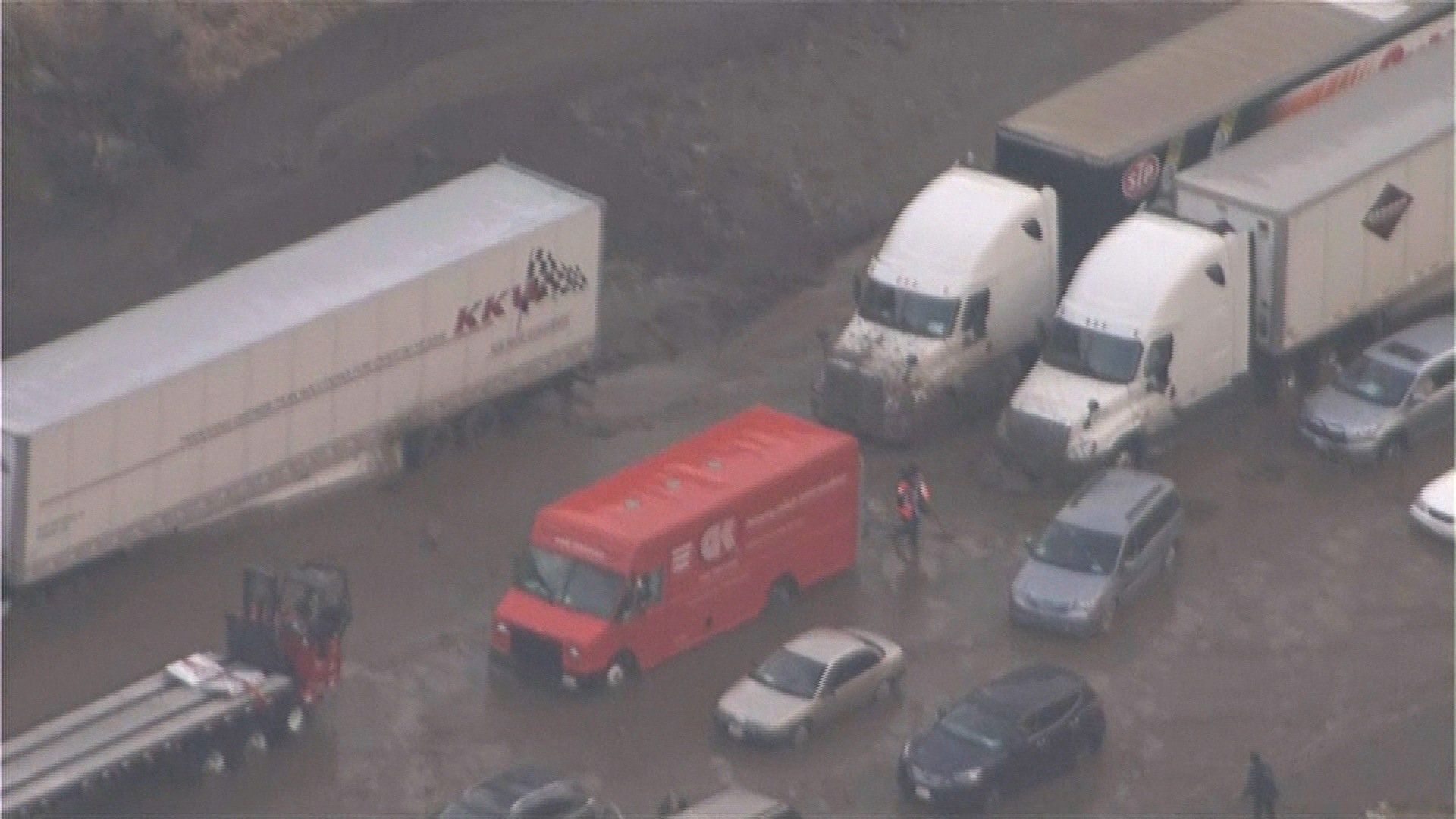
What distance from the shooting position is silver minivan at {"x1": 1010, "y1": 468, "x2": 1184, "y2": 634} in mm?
47875

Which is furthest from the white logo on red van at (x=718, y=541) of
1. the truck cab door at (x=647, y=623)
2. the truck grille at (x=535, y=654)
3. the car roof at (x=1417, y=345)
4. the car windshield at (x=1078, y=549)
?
the car roof at (x=1417, y=345)

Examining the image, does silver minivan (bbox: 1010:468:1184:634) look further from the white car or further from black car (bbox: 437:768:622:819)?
black car (bbox: 437:768:622:819)

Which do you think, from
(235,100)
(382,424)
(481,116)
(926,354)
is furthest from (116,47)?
(926,354)

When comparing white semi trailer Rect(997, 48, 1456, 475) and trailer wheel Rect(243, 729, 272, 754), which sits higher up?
white semi trailer Rect(997, 48, 1456, 475)

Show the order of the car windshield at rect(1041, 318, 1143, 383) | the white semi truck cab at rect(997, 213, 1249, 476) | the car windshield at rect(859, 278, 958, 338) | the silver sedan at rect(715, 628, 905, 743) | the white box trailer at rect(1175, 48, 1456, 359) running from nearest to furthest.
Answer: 1. the silver sedan at rect(715, 628, 905, 743)
2. the white semi truck cab at rect(997, 213, 1249, 476)
3. the car windshield at rect(1041, 318, 1143, 383)
4. the car windshield at rect(859, 278, 958, 338)
5. the white box trailer at rect(1175, 48, 1456, 359)

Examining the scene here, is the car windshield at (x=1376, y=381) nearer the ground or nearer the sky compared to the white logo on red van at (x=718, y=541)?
nearer the ground

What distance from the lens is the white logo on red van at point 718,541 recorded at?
46.8 m

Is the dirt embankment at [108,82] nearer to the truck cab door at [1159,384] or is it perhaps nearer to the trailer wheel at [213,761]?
the trailer wheel at [213,761]

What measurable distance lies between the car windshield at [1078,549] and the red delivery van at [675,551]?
8.67ft

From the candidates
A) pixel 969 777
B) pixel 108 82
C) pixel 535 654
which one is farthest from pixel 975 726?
pixel 108 82

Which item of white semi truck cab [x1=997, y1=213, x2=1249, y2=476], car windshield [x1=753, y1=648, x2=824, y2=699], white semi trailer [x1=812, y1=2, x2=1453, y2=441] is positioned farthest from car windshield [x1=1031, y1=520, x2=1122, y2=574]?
car windshield [x1=753, y1=648, x2=824, y2=699]

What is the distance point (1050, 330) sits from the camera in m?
52.2

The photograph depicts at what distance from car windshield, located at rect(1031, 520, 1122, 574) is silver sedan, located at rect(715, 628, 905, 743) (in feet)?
10.9

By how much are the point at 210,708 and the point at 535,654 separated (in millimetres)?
4533
